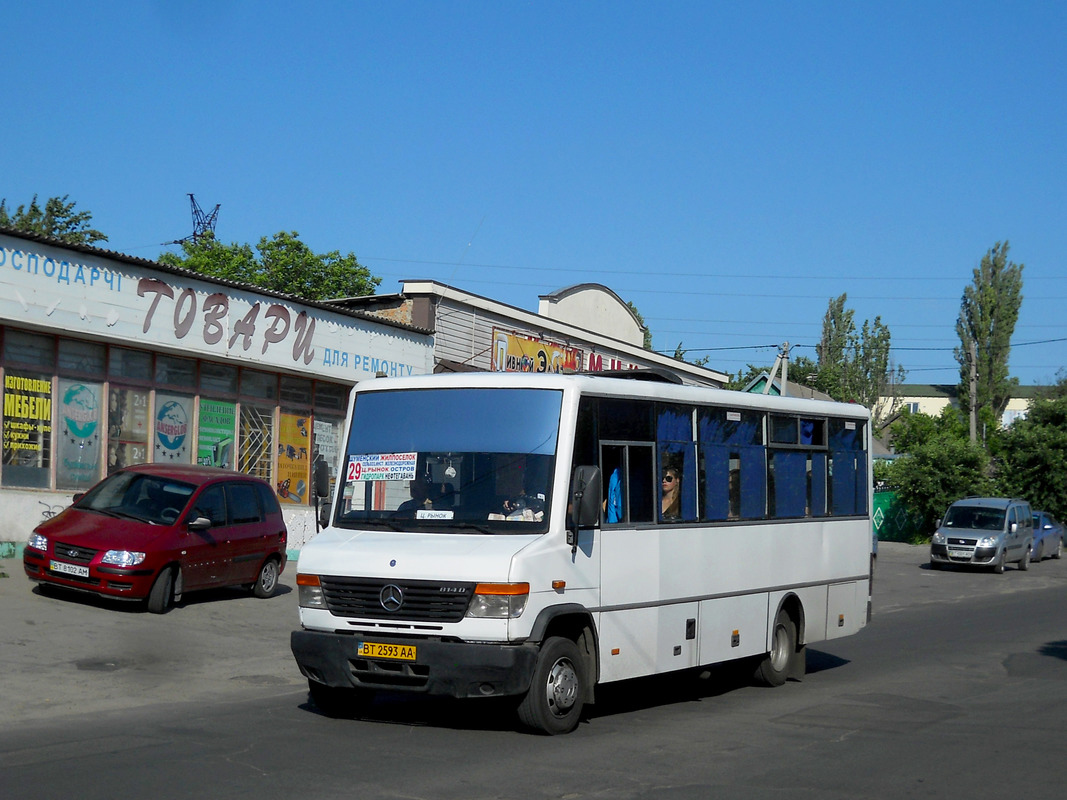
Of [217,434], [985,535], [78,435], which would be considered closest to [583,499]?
[78,435]

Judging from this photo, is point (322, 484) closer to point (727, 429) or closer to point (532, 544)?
point (532, 544)

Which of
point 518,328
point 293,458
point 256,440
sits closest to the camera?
point 256,440

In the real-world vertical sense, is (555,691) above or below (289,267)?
below

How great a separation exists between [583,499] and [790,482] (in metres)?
4.44

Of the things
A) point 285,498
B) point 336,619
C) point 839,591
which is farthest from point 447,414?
point 285,498

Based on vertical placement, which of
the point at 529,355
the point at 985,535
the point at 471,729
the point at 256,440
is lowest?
the point at 471,729

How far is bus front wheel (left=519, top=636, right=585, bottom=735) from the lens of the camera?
859 centimetres

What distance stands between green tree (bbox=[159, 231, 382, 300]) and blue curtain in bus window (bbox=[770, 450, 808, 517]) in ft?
142

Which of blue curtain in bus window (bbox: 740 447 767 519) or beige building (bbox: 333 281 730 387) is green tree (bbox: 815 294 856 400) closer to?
beige building (bbox: 333 281 730 387)

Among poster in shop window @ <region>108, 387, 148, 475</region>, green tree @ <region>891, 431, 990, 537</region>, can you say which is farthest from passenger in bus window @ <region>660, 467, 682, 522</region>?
green tree @ <region>891, 431, 990, 537</region>

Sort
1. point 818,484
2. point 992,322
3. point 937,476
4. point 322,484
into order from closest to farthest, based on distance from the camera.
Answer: point 322,484 → point 818,484 → point 937,476 → point 992,322

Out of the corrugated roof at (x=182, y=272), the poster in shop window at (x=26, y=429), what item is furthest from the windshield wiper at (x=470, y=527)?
the poster in shop window at (x=26, y=429)

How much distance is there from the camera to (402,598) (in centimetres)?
863

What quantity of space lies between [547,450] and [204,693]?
14.9 ft
